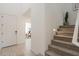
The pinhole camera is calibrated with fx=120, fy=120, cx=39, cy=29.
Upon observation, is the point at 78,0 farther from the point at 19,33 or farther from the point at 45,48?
the point at 19,33

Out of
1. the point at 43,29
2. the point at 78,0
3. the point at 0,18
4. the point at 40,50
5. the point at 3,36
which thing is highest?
the point at 78,0

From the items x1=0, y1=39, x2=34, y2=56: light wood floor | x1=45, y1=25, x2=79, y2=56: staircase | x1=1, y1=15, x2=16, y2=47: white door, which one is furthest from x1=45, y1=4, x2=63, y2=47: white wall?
x1=1, y1=15, x2=16, y2=47: white door

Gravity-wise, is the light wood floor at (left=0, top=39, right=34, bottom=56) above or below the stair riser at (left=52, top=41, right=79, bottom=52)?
below

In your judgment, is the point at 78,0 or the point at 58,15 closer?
the point at 78,0

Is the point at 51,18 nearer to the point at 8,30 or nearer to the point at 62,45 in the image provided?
the point at 62,45

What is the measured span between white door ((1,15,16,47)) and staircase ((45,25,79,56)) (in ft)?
7.22

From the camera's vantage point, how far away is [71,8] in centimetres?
530

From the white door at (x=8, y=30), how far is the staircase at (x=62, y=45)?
2.20m

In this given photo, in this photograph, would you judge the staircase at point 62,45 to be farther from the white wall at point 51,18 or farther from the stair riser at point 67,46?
the white wall at point 51,18

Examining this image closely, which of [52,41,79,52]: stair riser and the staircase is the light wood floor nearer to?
the staircase

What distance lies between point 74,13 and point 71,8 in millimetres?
261

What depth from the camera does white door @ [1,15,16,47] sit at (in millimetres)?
5332

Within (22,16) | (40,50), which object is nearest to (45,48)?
(40,50)

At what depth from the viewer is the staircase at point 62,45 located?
134 inches
